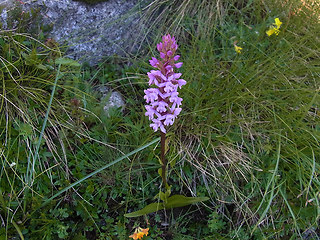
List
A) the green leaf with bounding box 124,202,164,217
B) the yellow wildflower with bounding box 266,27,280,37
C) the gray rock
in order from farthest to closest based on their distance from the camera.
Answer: the gray rock
the yellow wildflower with bounding box 266,27,280,37
the green leaf with bounding box 124,202,164,217

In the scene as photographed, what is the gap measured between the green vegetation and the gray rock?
0.83 ft

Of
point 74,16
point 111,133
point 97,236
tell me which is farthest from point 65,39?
point 97,236

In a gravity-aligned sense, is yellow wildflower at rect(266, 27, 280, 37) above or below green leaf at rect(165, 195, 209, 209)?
above

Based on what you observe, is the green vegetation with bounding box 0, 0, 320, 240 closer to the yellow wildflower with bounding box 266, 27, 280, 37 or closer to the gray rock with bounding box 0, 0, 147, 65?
the yellow wildflower with bounding box 266, 27, 280, 37

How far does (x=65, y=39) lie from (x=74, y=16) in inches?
8.6

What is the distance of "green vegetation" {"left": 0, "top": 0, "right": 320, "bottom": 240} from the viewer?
1861 millimetres

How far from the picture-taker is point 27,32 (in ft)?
7.91

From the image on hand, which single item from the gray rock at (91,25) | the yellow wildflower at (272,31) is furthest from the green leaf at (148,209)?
the yellow wildflower at (272,31)

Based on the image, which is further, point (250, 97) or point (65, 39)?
point (65, 39)

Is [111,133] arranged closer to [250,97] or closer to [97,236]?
[97,236]

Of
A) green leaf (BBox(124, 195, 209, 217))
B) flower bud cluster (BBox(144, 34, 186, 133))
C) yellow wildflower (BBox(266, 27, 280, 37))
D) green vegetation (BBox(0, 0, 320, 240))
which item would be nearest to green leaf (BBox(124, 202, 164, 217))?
green leaf (BBox(124, 195, 209, 217))

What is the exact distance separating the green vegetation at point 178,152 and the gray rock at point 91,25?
25 cm

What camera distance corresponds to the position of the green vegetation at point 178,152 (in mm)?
1861

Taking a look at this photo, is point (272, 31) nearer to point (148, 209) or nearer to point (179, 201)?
point (179, 201)
